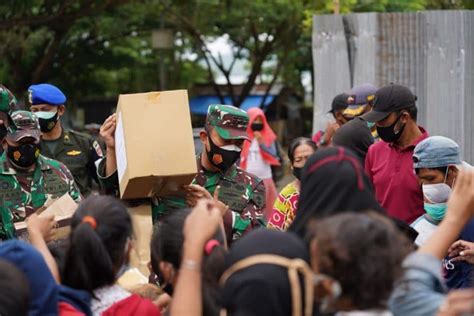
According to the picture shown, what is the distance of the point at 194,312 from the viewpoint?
376 centimetres

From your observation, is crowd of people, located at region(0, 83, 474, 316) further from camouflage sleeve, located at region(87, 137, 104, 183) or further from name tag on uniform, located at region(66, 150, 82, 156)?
name tag on uniform, located at region(66, 150, 82, 156)

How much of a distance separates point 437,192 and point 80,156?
3.16 metres

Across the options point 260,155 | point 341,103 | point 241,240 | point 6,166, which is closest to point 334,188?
point 241,240

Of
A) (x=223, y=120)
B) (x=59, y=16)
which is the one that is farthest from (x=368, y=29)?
(x=59, y=16)

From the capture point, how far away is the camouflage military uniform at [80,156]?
25.9ft

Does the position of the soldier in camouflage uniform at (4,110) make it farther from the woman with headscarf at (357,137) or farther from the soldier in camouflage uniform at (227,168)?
the woman with headscarf at (357,137)

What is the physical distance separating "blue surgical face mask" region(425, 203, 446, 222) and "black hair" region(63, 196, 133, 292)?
7.33 feet

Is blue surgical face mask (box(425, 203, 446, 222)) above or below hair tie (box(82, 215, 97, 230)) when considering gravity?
below

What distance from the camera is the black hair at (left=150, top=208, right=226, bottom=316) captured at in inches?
155

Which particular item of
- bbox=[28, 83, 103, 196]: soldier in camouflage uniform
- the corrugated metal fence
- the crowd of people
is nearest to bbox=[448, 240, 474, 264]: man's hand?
the crowd of people

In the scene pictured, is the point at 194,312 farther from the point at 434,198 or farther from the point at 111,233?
the point at 434,198

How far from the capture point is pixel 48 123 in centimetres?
816

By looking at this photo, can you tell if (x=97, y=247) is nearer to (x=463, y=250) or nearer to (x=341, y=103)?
(x=463, y=250)

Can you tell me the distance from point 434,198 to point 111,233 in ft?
7.68
